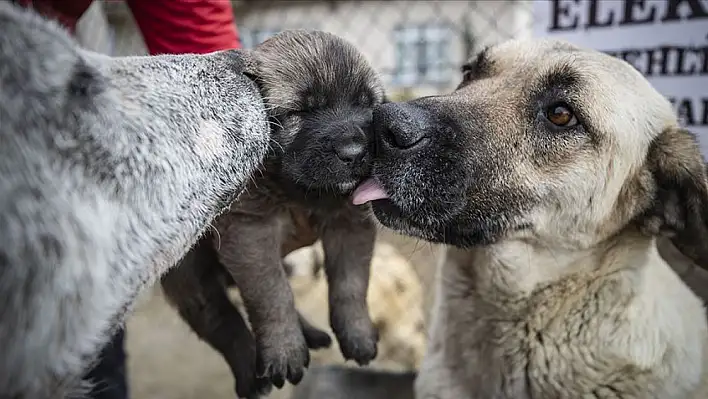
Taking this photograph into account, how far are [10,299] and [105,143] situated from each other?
0.39m

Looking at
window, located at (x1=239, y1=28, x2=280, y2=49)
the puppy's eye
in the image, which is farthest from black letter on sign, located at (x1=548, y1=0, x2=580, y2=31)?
window, located at (x1=239, y1=28, x2=280, y2=49)

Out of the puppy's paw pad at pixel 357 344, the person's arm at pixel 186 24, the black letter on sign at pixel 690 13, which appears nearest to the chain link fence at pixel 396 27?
the black letter on sign at pixel 690 13

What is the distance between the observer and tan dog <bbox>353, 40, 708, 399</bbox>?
189cm

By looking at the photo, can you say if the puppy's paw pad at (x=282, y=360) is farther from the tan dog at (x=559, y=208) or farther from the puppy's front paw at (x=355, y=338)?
the tan dog at (x=559, y=208)

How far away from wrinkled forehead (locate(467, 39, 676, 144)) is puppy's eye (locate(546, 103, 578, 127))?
25mm

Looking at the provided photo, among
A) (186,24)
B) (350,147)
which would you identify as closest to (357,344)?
(350,147)

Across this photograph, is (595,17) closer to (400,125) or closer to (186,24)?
(400,125)

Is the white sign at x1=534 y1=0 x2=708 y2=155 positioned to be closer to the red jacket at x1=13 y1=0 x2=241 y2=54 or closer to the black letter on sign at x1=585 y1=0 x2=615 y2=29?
the black letter on sign at x1=585 y1=0 x2=615 y2=29

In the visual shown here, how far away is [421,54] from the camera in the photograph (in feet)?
28.6

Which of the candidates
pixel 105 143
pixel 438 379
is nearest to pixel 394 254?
pixel 438 379

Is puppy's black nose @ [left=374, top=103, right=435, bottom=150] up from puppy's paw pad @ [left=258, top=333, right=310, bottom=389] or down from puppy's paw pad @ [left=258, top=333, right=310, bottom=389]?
up

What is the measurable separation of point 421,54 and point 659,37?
576 cm

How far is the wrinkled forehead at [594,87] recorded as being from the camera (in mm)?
1923

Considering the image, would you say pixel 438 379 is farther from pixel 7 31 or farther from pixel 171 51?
pixel 7 31
